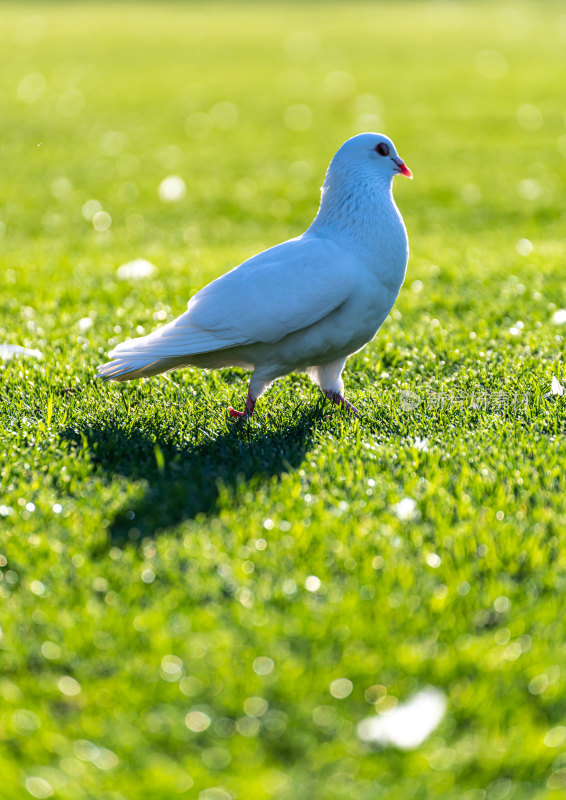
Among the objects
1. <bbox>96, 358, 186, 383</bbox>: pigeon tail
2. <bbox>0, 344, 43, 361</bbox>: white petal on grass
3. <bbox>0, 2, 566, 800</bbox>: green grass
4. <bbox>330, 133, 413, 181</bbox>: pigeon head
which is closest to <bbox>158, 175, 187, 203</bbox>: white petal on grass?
<bbox>0, 2, 566, 800</bbox>: green grass

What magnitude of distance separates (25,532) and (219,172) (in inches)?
331

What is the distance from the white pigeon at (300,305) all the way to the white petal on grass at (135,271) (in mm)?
2683

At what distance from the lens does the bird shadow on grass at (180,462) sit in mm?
3107

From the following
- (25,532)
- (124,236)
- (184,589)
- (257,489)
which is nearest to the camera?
(184,589)

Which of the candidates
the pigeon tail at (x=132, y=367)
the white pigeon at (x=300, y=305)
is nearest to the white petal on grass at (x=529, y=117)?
the white pigeon at (x=300, y=305)

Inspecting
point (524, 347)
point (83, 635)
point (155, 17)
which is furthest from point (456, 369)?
point (155, 17)

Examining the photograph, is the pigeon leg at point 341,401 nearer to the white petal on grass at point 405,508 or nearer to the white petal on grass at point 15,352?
the white petal on grass at point 405,508

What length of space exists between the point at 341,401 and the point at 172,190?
253 inches

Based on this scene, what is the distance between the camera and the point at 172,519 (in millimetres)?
3080

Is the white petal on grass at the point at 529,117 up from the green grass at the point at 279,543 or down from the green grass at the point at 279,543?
up

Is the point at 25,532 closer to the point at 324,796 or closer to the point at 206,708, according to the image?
the point at 206,708

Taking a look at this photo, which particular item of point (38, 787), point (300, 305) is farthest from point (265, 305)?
point (38, 787)

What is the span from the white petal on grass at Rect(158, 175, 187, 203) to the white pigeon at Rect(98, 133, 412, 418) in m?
5.91

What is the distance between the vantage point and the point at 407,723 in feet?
6.99
